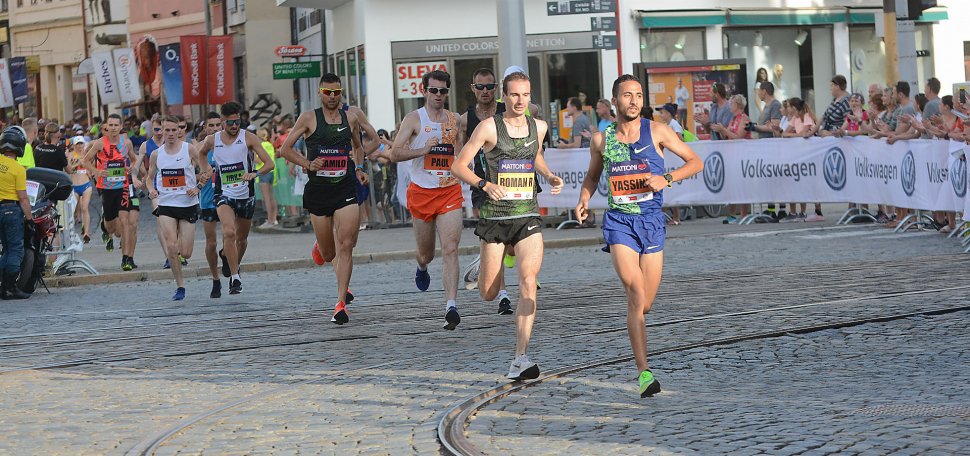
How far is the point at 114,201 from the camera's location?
57.6 feet

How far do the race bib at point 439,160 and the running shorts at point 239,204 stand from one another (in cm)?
348

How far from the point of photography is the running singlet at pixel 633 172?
6.72 m

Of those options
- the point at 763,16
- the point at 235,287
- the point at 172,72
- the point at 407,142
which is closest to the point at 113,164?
the point at 235,287

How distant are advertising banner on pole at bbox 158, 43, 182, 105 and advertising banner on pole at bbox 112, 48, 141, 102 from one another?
93cm

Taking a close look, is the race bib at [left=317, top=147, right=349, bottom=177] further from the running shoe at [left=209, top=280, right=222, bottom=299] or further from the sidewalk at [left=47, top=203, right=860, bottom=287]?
the sidewalk at [left=47, top=203, right=860, bottom=287]

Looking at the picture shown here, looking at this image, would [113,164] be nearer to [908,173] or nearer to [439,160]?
[439,160]

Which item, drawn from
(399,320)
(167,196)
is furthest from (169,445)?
(167,196)

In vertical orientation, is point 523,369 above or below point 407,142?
below

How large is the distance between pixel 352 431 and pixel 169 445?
84 cm

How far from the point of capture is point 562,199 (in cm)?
2017

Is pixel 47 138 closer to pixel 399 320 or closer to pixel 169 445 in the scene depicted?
pixel 399 320

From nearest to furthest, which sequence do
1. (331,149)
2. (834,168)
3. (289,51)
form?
1. (331,149)
2. (834,168)
3. (289,51)

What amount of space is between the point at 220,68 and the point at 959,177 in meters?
26.8

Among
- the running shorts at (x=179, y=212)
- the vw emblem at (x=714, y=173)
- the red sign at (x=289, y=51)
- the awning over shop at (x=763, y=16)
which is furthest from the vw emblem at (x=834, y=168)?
the red sign at (x=289, y=51)
